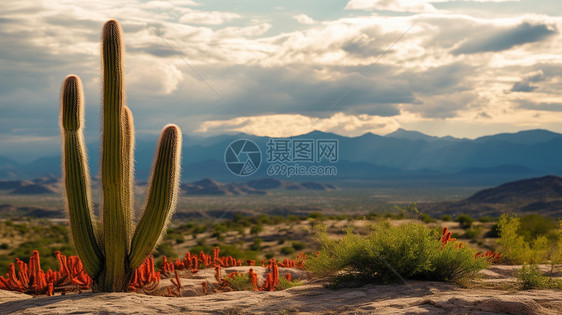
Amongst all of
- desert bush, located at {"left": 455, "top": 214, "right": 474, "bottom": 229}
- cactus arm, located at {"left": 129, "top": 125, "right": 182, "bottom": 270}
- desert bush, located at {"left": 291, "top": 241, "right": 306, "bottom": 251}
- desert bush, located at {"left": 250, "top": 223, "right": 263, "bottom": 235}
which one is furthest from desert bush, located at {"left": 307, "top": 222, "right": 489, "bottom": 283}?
desert bush, located at {"left": 250, "top": 223, "right": 263, "bottom": 235}

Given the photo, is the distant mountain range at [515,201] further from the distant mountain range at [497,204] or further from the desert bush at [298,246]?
the desert bush at [298,246]

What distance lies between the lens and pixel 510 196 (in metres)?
89.9

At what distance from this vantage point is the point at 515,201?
83625 millimetres

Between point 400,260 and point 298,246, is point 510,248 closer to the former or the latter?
point 400,260

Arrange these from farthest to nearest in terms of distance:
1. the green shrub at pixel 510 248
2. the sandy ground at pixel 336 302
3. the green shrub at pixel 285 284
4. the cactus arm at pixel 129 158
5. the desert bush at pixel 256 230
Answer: the desert bush at pixel 256 230 → the green shrub at pixel 510 248 → the green shrub at pixel 285 284 → the cactus arm at pixel 129 158 → the sandy ground at pixel 336 302

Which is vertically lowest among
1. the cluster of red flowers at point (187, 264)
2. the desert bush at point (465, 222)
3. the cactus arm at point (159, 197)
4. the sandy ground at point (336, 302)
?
the desert bush at point (465, 222)

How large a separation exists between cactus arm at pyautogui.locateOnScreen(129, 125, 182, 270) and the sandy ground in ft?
3.25

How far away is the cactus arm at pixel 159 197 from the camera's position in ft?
28.5

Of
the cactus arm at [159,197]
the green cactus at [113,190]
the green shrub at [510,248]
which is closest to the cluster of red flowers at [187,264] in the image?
the green cactus at [113,190]

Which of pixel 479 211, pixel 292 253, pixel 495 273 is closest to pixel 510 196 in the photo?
pixel 479 211

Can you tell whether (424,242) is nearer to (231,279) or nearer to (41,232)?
(231,279)

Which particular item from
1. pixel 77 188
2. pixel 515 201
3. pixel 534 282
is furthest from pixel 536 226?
pixel 515 201

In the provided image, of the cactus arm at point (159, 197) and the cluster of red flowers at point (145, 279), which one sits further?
the cluster of red flowers at point (145, 279)

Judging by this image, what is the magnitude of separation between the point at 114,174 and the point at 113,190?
275mm
